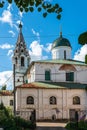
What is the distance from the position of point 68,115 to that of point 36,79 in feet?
23.2

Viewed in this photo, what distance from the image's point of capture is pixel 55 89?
1928 inches

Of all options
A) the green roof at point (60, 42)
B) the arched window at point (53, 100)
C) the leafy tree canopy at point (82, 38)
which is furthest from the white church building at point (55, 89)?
the leafy tree canopy at point (82, 38)

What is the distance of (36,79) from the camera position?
5212 cm

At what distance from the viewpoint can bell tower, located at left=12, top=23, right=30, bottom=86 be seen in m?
69.0

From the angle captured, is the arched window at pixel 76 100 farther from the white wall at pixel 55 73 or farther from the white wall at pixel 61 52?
the white wall at pixel 61 52

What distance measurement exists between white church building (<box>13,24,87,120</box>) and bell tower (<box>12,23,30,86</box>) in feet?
40.2

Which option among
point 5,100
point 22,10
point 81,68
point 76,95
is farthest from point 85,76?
point 22,10

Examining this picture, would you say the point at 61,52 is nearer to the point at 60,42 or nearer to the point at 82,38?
the point at 60,42

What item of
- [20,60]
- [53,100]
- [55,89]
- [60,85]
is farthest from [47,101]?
[20,60]

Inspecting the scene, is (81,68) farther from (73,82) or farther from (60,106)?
(60,106)

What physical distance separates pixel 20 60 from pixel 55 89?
78.1ft

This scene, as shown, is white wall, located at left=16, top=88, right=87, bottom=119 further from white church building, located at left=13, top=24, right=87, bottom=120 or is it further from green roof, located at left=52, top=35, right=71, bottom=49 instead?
green roof, located at left=52, top=35, right=71, bottom=49

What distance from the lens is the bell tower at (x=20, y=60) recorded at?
69.0 metres

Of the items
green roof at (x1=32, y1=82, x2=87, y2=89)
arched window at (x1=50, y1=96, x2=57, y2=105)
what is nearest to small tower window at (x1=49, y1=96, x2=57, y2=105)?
arched window at (x1=50, y1=96, x2=57, y2=105)
